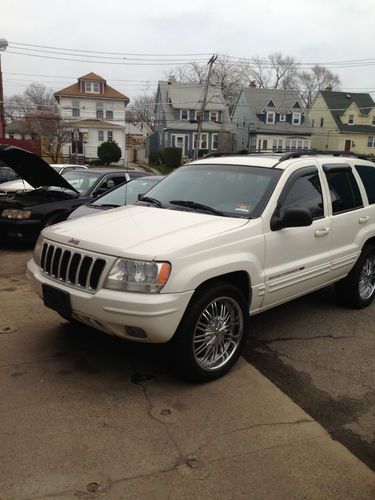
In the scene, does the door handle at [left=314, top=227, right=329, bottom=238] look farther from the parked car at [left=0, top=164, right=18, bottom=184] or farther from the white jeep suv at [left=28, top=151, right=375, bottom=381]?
the parked car at [left=0, top=164, right=18, bottom=184]

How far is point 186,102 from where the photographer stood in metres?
48.8

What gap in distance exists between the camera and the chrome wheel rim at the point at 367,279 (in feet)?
18.2

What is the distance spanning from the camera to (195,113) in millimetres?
49312

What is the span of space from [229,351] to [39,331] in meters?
1.96

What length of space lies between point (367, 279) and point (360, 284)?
0.23 metres

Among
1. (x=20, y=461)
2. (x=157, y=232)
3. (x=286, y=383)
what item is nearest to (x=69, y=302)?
(x=157, y=232)

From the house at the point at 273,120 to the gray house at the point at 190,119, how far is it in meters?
2.66

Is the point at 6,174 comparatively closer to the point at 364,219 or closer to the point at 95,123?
the point at 364,219

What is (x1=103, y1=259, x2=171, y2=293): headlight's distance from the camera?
10.4 feet

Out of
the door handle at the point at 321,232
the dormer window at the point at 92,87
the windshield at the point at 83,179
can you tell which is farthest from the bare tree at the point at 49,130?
the door handle at the point at 321,232

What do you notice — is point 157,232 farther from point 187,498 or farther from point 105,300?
point 187,498

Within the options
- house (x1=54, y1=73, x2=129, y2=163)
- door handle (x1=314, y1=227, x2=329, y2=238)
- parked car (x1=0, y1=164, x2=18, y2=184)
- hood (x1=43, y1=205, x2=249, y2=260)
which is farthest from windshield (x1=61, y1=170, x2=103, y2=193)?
house (x1=54, y1=73, x2=129, y2=163)

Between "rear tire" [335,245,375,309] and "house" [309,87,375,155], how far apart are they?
166 feet

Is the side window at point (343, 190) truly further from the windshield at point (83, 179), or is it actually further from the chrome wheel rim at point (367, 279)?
the windshield at point (83, 179)
